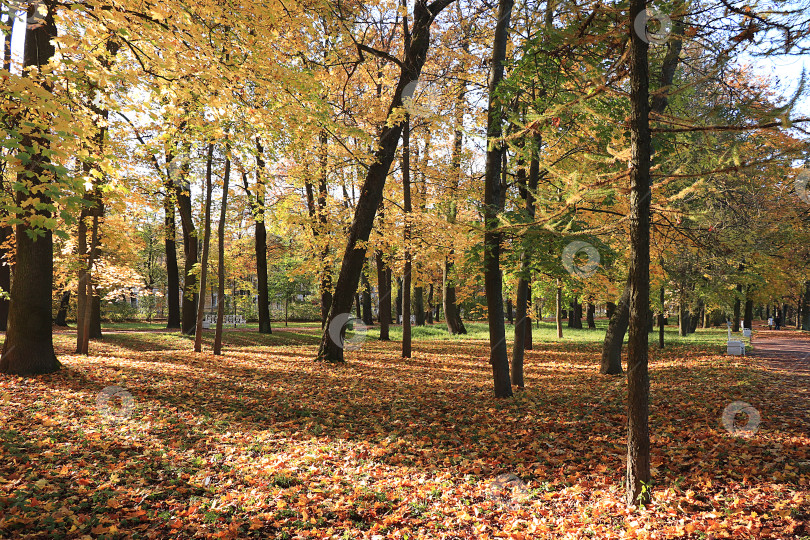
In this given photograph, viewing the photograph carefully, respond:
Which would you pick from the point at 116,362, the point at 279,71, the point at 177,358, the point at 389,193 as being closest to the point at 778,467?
the point at 279,71

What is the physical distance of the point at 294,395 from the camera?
7.96 metres

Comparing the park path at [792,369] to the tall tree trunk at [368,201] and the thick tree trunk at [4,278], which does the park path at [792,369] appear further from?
the thick tree trunk at [4,278]

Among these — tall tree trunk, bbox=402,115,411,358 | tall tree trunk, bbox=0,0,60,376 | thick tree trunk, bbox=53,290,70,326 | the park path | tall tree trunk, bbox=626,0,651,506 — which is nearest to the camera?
tall tree trunk, bbox=626,0,651,506

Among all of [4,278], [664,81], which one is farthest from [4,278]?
[664,81]

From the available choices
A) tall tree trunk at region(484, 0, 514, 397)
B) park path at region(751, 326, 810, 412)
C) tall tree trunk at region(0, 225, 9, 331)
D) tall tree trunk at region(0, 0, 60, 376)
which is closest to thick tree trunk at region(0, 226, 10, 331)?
tall tree trunk at region(0, 225, 9, 331)

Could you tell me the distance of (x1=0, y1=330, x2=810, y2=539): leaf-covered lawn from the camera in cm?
358

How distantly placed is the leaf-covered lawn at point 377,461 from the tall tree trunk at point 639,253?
36 cm

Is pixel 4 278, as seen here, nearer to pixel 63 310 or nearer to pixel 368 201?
pixel 63 310

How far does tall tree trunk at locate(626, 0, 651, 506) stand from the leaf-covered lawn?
1.18ft

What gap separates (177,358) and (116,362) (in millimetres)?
2004

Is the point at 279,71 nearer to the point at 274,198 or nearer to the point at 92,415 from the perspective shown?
the point at 92,415

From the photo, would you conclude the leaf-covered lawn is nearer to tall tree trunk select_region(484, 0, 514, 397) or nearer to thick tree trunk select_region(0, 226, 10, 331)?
tall tree trunk select_region(484, 0, 514, 397)

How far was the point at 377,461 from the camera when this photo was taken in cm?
510

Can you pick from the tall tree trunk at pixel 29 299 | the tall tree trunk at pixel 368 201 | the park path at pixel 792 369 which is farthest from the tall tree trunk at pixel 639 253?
the tall tree trunk at pixel 29 299
